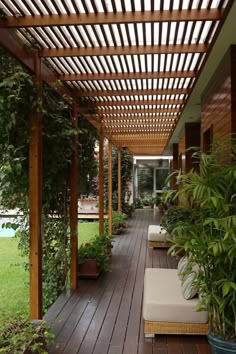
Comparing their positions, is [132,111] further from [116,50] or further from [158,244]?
[116,50]

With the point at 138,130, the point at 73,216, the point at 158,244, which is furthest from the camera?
the point at 138,130

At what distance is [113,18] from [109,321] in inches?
115

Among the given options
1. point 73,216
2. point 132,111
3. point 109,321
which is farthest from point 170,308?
point 132,111

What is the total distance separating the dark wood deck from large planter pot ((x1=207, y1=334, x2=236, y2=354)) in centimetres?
67

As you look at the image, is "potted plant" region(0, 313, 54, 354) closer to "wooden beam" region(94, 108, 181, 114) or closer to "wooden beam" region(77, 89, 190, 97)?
"wooden beam" region(77, 89, 190, 97)

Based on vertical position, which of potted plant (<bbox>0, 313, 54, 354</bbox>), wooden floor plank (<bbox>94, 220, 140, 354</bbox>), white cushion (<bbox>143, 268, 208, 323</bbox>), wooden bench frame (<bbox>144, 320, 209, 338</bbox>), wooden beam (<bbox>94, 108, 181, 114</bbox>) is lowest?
wooden floor plank (<bbox>94, 220, 140, 354</bbox>)

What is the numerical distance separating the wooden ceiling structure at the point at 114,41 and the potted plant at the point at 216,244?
1.12 meters

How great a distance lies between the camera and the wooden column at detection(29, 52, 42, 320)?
367 cm

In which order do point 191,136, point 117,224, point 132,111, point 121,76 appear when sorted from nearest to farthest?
point 121,76 < point 132,111 < point 191,136 < point 117,224

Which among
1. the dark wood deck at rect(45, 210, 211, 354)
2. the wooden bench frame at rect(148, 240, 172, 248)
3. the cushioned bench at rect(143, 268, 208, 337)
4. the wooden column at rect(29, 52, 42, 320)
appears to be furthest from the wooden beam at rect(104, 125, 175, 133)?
the cushioned bench at rect(143, 268, 208, 337)

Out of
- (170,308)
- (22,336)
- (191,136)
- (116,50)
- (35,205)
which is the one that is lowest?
(170,308)

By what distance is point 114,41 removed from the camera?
3.74 m

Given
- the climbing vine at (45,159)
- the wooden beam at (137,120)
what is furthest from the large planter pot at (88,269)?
Result: the wooden beam at (137,120)

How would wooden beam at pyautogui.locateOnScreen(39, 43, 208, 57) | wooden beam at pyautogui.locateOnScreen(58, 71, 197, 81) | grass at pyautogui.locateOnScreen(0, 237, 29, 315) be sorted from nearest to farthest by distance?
wooden beam at pyautogui.locateOnScreen(39, 43, 208, 57) → wooden beam at pyautogui.locateOnScreen(58, 71, 197, 81) → grass at pyautogui.locateOnScreen(0, 237, 29, 315)
